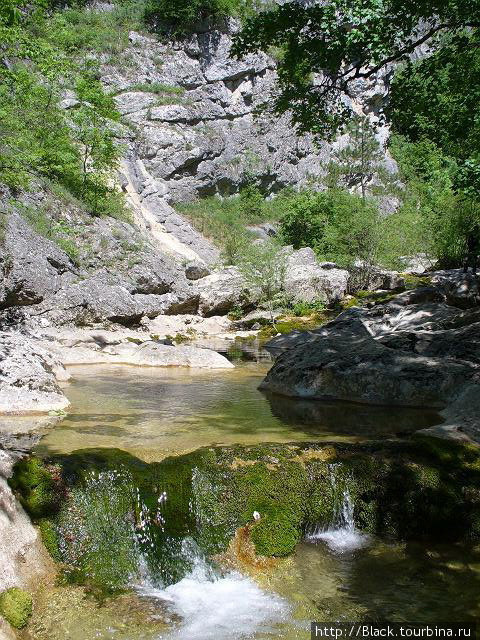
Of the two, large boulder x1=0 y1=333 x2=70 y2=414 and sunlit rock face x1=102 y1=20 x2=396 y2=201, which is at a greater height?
sunlit rock face x1=102 y1=20 x2=396 y2=201

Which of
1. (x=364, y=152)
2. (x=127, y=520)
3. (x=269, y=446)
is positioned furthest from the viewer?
(x=364, y=152)

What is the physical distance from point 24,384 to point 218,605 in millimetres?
5051

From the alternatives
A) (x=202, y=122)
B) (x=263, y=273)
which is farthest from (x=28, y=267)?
(x=202, y=122)

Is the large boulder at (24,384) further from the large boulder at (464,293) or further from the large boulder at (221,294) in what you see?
the large boulder at (221,294)

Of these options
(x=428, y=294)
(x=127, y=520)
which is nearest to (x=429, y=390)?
(x=127, y=520)

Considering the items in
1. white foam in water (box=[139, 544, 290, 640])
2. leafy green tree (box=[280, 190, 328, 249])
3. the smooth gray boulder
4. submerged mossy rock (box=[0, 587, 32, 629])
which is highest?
leafy green tree (box=[280, 190, 328, 249])

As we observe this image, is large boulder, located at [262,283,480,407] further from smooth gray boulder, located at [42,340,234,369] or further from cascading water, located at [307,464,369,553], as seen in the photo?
cascading water, located at [307,464,369,553]

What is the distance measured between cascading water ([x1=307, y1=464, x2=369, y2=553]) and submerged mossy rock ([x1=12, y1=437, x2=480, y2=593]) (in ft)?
0.05

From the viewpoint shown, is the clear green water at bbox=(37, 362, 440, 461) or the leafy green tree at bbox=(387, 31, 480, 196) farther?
the leafy green tree at bbox=(387, 31, 480, 196)

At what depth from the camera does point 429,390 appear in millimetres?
7762

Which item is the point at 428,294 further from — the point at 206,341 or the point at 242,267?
the point at 242,267

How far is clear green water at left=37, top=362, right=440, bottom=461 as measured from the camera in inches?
232

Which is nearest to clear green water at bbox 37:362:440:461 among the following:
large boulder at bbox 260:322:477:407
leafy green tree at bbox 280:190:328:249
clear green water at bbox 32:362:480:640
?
clear green water at bbox 32:362:480:640

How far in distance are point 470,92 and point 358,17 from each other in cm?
213
